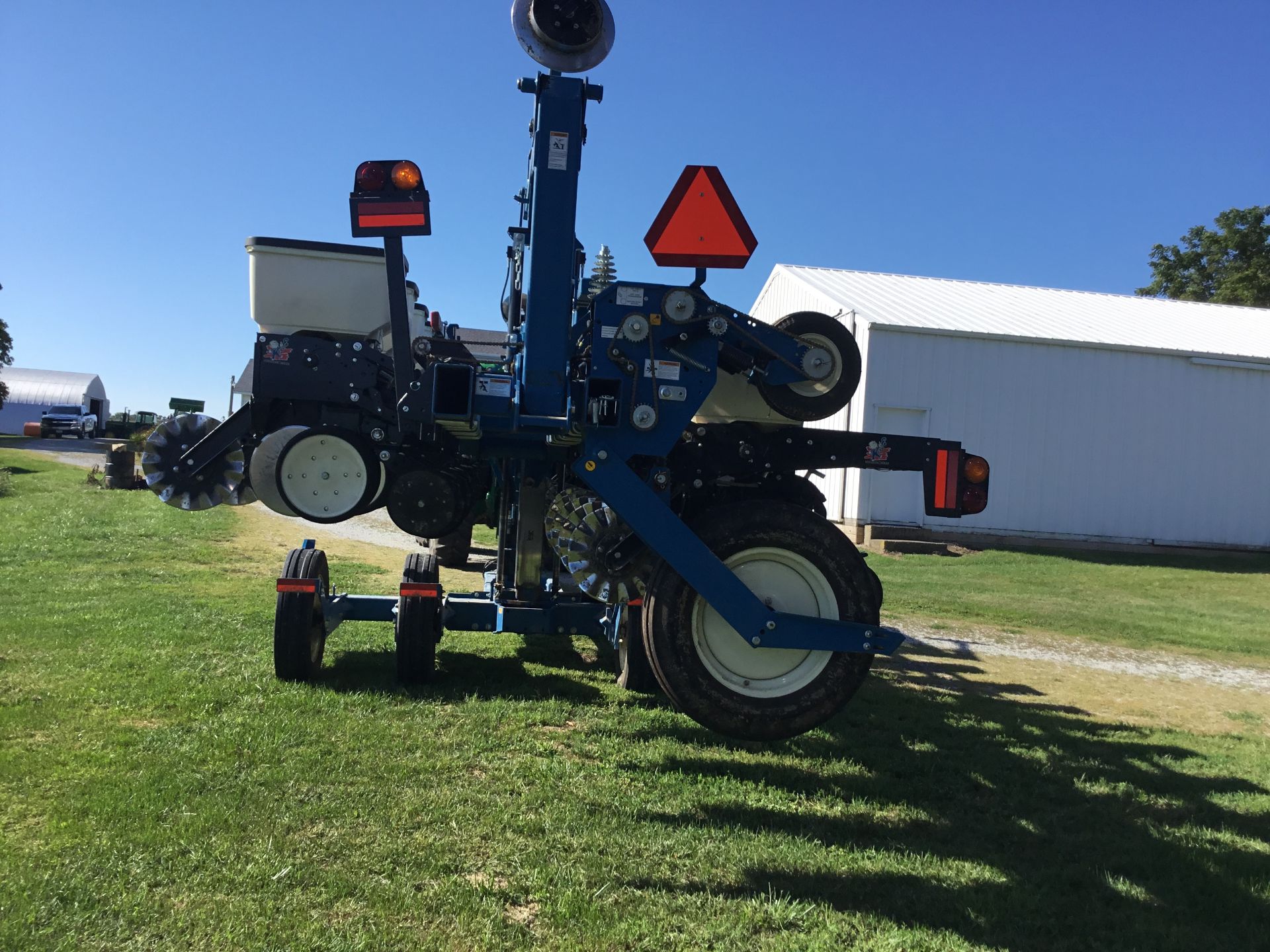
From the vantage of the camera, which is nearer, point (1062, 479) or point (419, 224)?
point (419, 224)

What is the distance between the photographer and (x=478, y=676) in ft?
21.4

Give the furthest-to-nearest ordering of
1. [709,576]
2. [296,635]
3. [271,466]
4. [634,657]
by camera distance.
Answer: [634,657] < [296,635] < [271,466] < [709,576]

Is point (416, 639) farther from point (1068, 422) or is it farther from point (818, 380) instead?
point (1068, 422)

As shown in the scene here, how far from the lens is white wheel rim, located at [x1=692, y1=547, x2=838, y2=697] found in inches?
155

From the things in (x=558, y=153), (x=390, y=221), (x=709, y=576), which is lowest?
(x=709, y=576)

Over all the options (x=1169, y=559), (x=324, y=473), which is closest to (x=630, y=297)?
(x=324, y=473)

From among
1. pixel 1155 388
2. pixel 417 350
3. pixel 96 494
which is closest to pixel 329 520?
pixel 417 350

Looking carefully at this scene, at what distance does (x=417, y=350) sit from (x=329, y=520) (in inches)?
50.7

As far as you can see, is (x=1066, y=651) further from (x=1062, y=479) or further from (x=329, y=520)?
(x=1062, y=479)

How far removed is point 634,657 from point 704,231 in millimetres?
3306

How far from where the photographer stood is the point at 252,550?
44.7 feet

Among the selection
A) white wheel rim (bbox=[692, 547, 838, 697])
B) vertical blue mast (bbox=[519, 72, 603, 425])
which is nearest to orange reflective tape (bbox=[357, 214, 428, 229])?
vertical blue mast (bbox=[519, 72, 603, 425])

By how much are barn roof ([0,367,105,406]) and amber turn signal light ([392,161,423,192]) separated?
254 ft

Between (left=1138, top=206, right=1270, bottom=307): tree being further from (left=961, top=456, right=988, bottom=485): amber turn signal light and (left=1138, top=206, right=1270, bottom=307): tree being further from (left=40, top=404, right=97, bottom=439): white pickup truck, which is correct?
(left=40, top=404, right=97, bottom=439): white pickup truck
